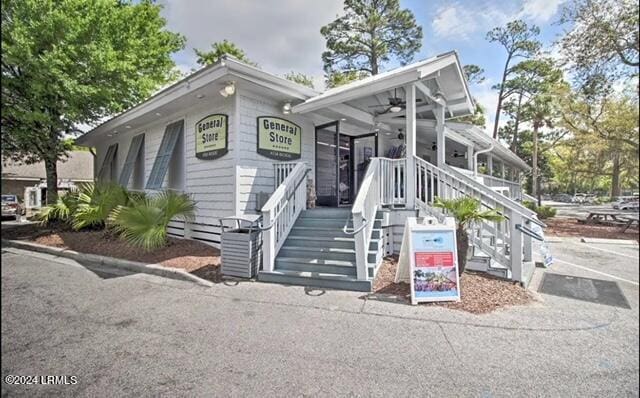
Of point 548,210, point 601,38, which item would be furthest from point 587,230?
point 548,210

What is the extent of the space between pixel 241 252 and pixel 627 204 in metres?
4.76

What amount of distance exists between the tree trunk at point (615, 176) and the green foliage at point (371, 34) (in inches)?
60.6

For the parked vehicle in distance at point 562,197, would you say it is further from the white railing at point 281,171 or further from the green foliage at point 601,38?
the white railing at point 281,171

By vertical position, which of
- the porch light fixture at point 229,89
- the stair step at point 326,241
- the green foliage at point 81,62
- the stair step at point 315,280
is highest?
the green foliage at point 81,62

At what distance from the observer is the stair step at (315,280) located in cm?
439

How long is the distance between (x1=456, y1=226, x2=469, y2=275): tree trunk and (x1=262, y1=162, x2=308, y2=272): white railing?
2849 millimetres

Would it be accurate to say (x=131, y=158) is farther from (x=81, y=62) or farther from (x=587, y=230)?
(x=587, y=230)

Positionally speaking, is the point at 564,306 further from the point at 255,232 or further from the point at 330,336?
the point at 255,232

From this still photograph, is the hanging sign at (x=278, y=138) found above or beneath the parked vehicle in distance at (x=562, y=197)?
above

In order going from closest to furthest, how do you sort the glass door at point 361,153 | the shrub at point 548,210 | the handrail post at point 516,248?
1. the shrub at point 548,210
2. the handrail post at point 516,248
3. the glass door at point 361,153

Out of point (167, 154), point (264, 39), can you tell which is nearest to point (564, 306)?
point (264, 39)

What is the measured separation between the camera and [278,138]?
23.0 ft

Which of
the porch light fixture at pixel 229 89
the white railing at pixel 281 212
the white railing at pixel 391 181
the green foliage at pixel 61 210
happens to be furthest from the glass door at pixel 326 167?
the green foliage at pixel 61 210

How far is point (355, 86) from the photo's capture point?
5688 millimetres
